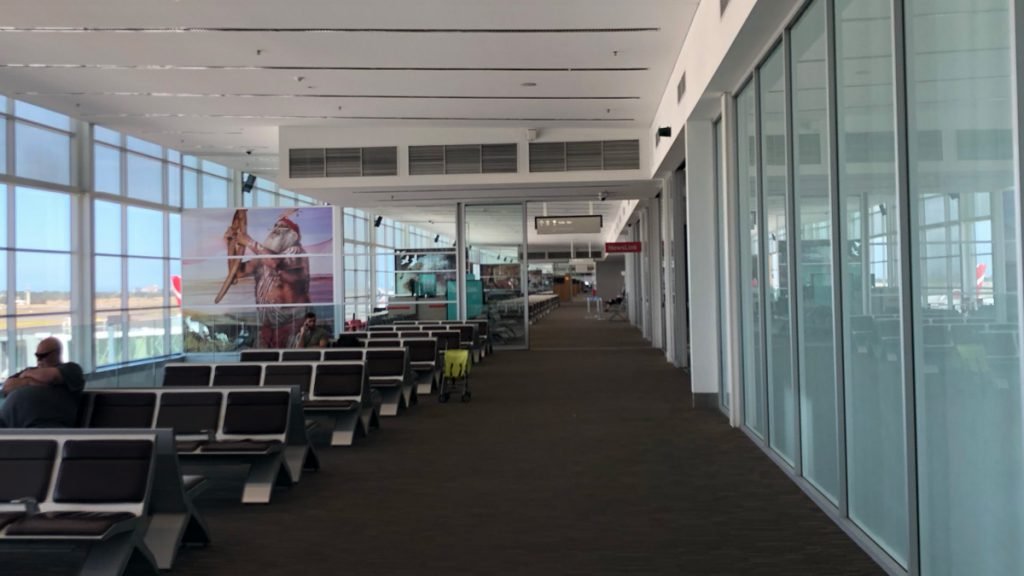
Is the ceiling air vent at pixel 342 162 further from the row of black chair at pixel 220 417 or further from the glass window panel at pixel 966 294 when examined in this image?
the glass window panel at pixel 966 294

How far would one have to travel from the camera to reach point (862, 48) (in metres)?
4.54

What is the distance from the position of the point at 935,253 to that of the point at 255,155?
1725cm

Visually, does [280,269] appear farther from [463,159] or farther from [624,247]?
[624,247]

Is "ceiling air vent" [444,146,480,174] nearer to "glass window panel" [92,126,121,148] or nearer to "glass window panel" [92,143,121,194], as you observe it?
"glass window panel" [92,126,121,148]

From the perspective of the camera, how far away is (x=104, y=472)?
4465 mm

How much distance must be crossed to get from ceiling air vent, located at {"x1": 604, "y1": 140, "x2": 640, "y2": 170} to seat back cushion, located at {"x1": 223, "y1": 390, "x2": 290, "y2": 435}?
33.8ft

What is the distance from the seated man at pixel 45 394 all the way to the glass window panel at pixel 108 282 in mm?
12487

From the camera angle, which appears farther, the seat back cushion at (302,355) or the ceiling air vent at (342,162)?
the ceiling air vent at (342,162)

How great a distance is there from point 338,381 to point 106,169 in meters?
12.4

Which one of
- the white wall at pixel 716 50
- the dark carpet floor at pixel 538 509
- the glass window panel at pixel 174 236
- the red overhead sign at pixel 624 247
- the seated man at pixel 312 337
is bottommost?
the dark carpet floor at pixel 538 509

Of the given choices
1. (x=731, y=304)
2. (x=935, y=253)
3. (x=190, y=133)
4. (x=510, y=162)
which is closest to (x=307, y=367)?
(x=731, y=304)

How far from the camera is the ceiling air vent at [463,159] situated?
51.5ft

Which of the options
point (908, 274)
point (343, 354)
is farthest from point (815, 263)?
point (343, 354)

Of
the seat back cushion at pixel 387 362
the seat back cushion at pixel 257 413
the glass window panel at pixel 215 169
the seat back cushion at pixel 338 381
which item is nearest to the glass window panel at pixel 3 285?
the glass window panel at pixel 215 169
